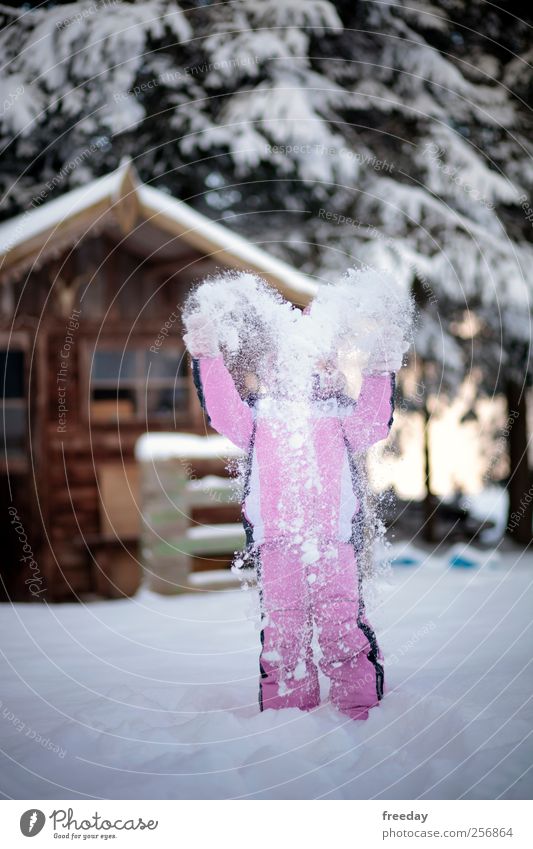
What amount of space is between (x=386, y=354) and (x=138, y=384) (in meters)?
4.25

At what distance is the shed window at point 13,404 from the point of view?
244 inches

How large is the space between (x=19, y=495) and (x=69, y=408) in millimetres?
849

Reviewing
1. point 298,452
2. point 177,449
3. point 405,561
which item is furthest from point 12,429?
point 298,452

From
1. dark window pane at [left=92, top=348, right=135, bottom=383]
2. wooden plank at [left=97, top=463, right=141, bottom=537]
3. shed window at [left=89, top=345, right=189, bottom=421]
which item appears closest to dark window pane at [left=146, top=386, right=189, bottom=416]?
shed window at [left=89, top=345, right=189, bottom=421]

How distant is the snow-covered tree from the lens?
15.6 ft

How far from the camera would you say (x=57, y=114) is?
5559 millimetres

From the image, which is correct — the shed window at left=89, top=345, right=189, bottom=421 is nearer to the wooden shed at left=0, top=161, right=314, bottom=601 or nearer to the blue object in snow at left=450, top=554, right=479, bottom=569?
the wooden shed at left=0, top=161, right=314, bottom=601

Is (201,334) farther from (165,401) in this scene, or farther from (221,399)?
(165,401)

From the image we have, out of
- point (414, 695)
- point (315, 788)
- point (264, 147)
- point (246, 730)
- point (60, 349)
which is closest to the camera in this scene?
point (315, 788)

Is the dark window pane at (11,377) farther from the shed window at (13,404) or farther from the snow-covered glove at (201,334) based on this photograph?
the snow-covered glove at (201,334)

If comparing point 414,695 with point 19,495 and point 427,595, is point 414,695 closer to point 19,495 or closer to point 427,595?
point 427,595

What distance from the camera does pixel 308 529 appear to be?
7.44ft

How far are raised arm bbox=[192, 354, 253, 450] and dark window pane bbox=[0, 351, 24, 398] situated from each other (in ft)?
14.3
